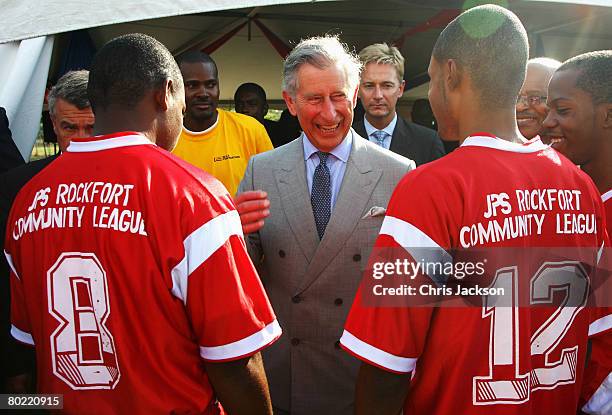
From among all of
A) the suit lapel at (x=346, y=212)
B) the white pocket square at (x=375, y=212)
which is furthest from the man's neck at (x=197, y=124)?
the white pocket square at (x=375, y=212)

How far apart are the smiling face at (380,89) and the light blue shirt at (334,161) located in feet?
4.33

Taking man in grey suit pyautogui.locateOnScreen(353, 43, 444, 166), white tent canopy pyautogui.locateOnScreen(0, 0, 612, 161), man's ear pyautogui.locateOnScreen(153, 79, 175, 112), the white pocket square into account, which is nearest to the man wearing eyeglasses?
man in grey suit pyautogui.locateOnScreen(353, 43, 444, 166)

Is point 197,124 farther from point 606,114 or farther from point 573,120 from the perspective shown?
point 606,114

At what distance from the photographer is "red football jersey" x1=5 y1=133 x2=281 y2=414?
1.50 m

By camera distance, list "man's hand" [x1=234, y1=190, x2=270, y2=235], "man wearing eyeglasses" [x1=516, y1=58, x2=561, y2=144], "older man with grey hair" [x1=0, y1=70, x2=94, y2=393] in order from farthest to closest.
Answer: "man wearing eyeglasses" [x1=516, y1=58, x2=561, y2=144] < "older man with grey hair" [x1=0, y1=70, x2=94, y2=393] < "man's hand" [x1=234, y1=190, x2=270, y2=235]

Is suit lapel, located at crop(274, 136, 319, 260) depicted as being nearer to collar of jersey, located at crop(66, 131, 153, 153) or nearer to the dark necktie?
the dark necktie

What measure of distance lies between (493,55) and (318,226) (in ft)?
3.75

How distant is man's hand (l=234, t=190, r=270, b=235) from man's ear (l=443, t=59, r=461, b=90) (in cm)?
80

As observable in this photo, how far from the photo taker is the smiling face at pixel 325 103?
260cm

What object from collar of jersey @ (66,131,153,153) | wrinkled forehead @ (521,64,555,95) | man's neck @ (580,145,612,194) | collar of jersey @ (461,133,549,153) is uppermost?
wrinkled forehead @ (521,64,555,95)

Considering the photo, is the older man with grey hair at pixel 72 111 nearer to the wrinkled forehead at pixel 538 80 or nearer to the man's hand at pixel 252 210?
the man's hand at pixel 252 210

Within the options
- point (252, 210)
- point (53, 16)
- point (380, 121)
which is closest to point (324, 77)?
point (252, 210)

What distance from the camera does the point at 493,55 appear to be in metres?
1.64

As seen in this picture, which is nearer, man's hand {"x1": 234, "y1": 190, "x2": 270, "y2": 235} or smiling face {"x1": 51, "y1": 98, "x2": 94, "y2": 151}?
man's hand {"x1": 234, "y1": 190, "x2": 270, "y2": 235}
